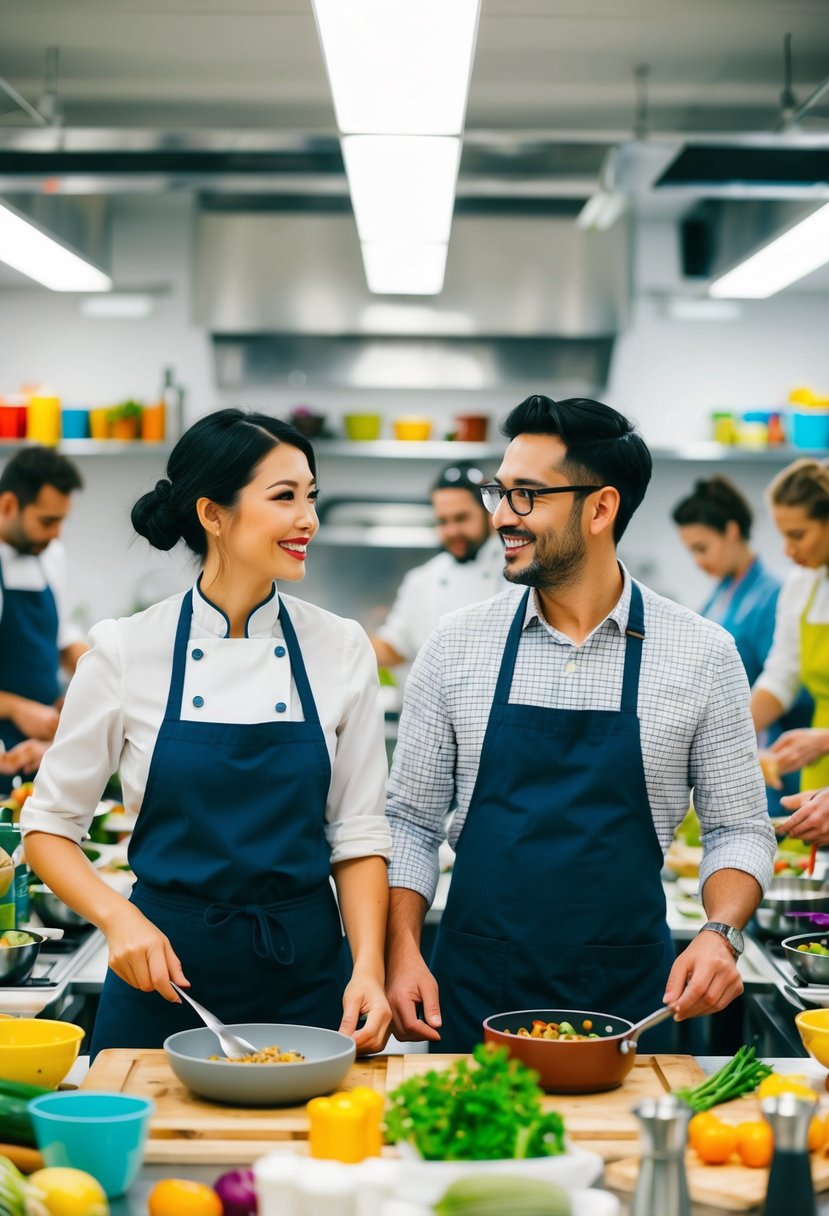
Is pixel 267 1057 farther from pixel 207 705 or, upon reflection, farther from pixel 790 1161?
pixel 790 1161

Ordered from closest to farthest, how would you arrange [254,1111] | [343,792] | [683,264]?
1. [254,1111]
2. [343,792]
3. [683,264]

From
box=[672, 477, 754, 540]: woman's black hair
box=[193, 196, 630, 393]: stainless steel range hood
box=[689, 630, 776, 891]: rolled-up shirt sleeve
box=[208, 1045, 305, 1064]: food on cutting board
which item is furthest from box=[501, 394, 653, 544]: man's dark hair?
box=[193, 196, 630, 393]: stainless steel range hood

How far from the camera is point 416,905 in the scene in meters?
2.25

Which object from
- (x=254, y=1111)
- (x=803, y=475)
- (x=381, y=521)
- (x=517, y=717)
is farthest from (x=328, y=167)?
(x=254, y=1111)

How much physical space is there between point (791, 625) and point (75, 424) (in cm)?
381

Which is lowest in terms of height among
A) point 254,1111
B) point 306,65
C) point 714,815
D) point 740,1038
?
point 740,1038

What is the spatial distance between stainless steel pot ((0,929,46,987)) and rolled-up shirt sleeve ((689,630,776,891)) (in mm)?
1163

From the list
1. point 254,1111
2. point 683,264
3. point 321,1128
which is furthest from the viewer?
point 683,264

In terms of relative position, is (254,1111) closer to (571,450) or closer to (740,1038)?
(571,450)

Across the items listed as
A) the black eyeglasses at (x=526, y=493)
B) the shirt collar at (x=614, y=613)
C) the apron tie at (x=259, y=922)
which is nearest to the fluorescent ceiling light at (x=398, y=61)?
the black eyeglasses at (x=526, y=493)

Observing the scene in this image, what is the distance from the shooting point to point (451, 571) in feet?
18.9

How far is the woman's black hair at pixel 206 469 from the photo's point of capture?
6.91ft

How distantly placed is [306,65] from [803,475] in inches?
93.7

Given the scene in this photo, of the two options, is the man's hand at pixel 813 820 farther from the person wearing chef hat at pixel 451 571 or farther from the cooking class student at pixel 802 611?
the person wearing chef hat at pixel 451 571
